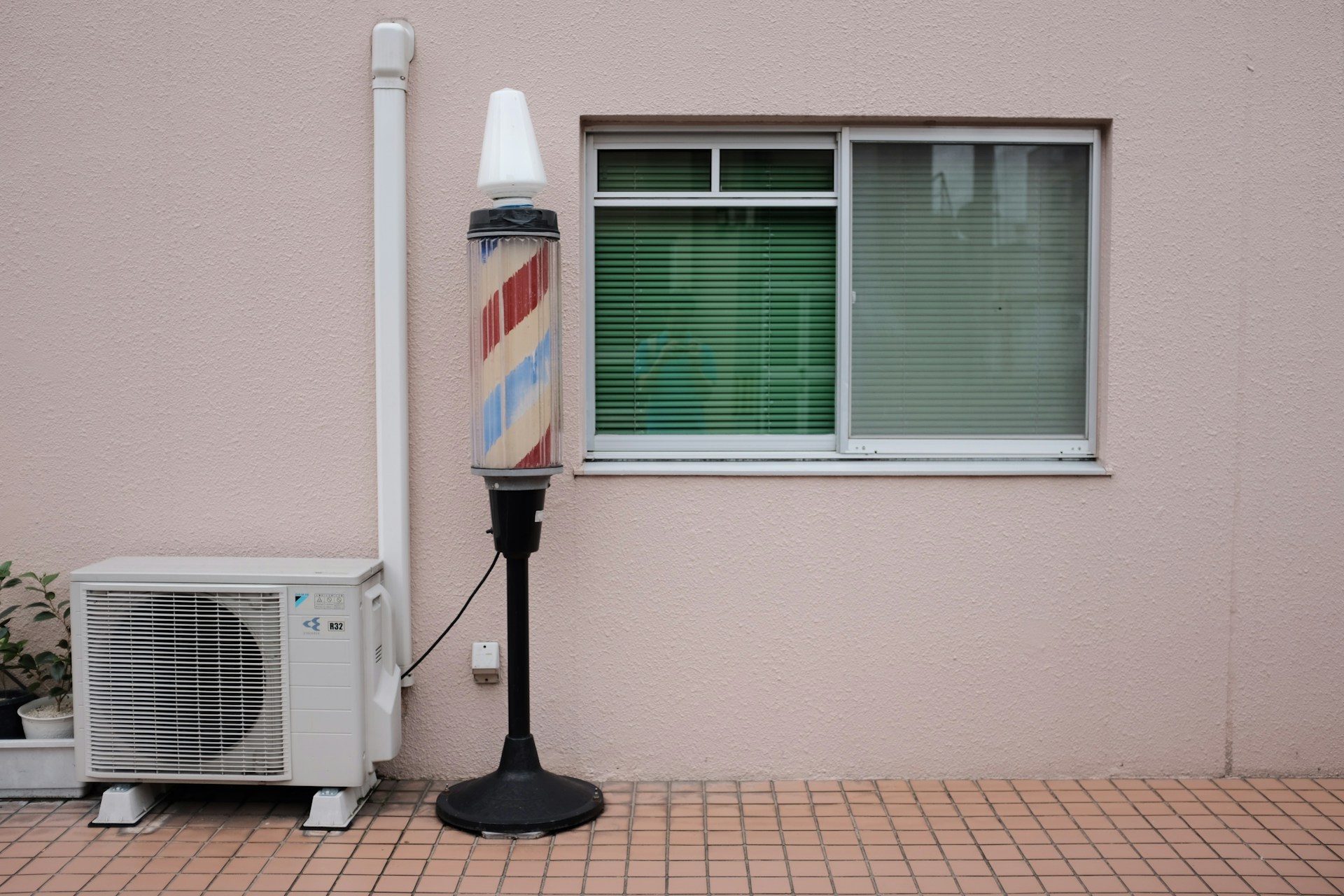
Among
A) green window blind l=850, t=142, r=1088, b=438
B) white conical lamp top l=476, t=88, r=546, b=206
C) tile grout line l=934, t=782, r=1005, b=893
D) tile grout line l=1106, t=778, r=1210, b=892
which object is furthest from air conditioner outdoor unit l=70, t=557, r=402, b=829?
tile grout line l=1106, t=778, r=1210, b=892

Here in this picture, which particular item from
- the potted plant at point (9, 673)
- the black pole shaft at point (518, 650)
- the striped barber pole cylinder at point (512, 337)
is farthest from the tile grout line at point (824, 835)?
the potted plant at point (9, 673)

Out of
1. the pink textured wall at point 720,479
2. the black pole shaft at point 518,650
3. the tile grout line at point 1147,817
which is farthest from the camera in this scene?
the pink textured wall at point 720,479

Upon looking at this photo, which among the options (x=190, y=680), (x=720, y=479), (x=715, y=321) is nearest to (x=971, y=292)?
(x=715, y=321)

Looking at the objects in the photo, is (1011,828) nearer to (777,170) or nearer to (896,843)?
(896,843)

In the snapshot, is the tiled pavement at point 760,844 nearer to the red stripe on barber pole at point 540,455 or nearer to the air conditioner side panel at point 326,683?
the air conditioner side panel at point 326,683

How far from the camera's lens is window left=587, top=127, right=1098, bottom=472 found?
476cm

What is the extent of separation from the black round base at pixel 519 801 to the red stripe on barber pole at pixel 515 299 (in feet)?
5.01

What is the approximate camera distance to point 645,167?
4750 millimetres

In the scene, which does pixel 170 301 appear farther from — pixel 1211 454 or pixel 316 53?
pixel 1211 454

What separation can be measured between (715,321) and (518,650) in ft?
5.13

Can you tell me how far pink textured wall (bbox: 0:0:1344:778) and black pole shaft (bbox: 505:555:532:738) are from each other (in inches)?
10.8

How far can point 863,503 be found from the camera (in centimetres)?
463

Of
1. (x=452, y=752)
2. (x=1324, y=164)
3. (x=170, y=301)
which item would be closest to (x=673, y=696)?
(x=452, y=752)

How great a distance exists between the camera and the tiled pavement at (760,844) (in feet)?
12.3
